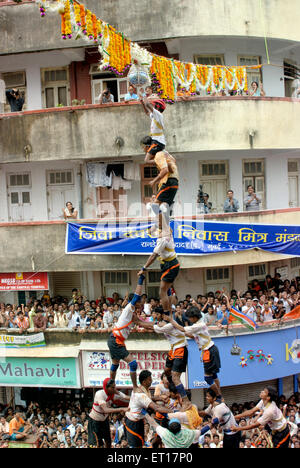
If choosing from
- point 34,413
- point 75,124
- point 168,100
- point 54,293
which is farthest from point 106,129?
point 34,413

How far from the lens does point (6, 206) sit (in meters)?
22.7

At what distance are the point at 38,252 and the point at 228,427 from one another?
10916 millimetres

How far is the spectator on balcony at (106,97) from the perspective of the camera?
2025 centimetres

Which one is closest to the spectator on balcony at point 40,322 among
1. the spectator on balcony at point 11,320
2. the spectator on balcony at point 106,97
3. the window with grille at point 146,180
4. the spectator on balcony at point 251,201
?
the spectator on balcony at point 11,320

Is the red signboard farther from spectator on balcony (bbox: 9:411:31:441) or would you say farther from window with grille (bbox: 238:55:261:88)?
window with grille (bbox: 238:55:261:88)

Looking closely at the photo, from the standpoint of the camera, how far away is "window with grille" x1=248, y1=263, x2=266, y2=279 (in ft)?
73.8

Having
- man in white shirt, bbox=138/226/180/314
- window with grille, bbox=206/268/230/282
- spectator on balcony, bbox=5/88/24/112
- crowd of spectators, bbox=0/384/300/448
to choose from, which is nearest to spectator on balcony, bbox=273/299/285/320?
window with grille, bbox=206/268/230/282

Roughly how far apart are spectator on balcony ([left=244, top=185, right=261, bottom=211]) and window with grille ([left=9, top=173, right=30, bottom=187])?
8.49m

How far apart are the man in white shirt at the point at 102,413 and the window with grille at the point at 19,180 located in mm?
11911

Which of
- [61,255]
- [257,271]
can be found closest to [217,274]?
[257,271]

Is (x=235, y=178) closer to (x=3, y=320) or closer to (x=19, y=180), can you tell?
(x=19, y=180)

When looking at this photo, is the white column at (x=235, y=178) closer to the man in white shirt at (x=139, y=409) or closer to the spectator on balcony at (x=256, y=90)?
the spectator on balcony at (x=256, y=90)

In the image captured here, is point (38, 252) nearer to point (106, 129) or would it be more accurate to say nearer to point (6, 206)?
point (6, 206)

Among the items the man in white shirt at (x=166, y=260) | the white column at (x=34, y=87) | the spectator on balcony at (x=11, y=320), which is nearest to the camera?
the man in white shirt at (x=166, y=260)
